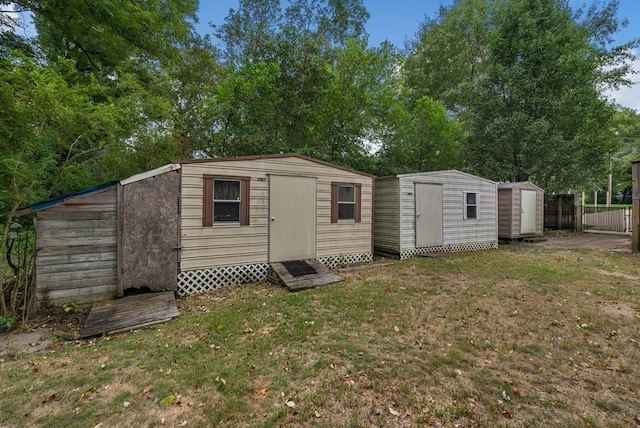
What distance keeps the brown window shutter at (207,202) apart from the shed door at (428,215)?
624 centimetres

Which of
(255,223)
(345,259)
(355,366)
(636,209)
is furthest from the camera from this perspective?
(636,209)

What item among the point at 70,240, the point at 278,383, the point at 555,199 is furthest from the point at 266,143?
the point at 555,199

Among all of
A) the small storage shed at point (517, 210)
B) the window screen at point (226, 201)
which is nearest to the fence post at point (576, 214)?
the small storage shed at point (517, 210)

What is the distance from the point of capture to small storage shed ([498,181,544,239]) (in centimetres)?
1201

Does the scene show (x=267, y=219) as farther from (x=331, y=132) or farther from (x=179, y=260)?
(x=331, y=132)

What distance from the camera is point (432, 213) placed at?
9.69 m

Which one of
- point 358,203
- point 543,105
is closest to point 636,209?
point 543,105

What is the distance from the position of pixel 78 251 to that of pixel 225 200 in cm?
264

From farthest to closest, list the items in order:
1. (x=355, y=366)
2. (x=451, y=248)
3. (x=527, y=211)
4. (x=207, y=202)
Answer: (x=527, y=211) < (x=451, y=248) < (x=207, y=202) < (x=355, y=366)

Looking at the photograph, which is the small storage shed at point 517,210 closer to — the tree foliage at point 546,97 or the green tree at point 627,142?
the tree foliage at point 546,97

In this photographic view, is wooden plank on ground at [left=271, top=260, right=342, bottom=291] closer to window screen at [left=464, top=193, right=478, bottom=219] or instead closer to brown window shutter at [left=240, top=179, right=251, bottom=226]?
brown window shutter at [left=240, top=179, right=251, bottom=226]

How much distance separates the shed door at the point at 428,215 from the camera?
9414 millimetres

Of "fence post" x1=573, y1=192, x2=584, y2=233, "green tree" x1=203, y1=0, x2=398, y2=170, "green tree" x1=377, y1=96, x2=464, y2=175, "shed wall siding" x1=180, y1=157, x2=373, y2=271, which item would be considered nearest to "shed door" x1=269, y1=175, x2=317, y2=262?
"shed wall siding" x1=180, y1=157, x2=373, y2=271

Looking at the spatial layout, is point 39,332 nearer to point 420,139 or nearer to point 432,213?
point 432,213
